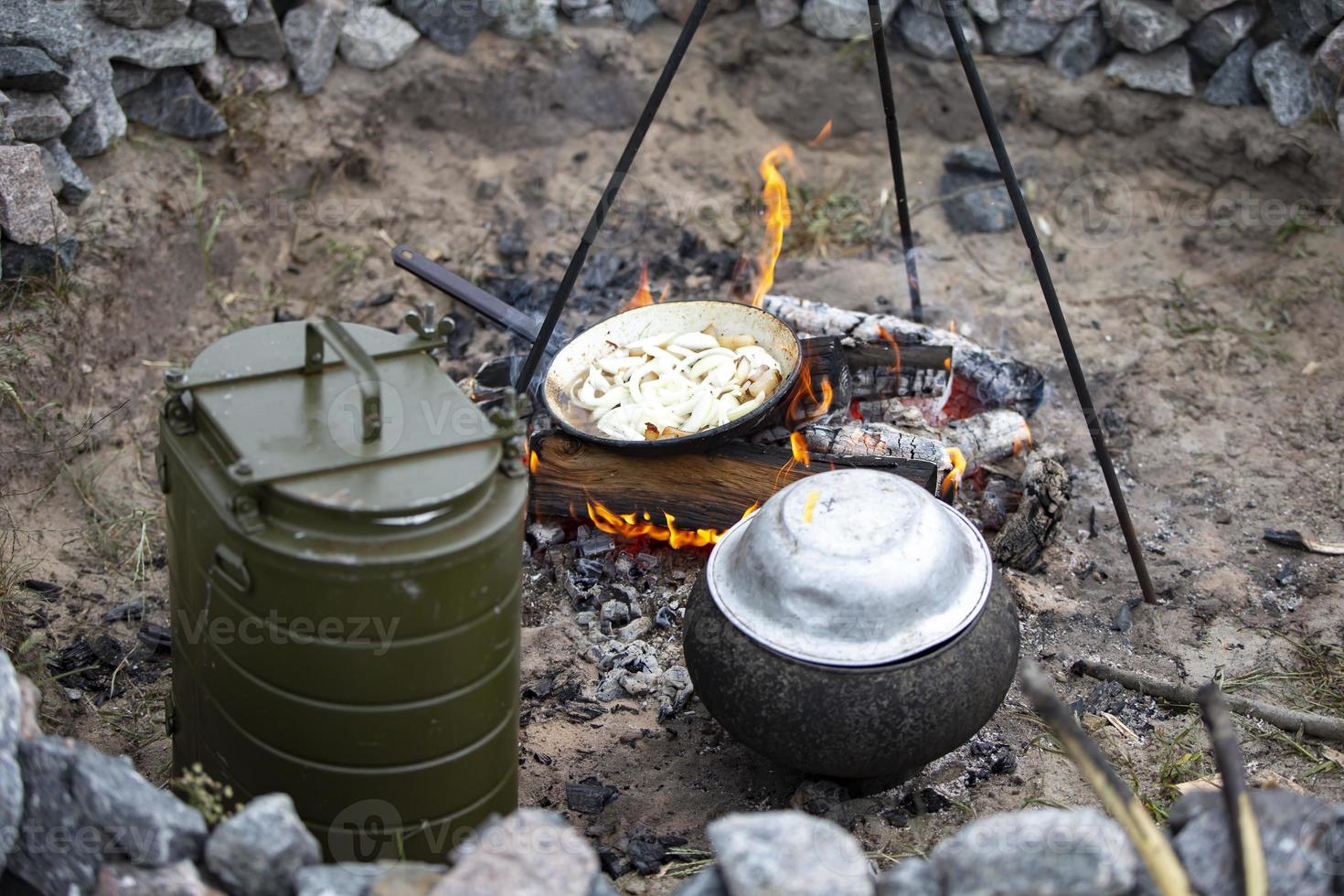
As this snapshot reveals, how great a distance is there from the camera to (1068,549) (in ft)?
17.7

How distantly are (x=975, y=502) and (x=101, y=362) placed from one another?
395 cm

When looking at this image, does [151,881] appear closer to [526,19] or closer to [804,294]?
[804,294]

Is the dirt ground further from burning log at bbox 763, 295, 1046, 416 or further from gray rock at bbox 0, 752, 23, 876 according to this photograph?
gray rock at bbox 0, 752, 23, 876

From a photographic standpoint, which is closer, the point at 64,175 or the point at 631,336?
the point at 631,336

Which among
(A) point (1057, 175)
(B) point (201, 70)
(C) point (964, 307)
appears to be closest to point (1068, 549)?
(C) point (964, 307)

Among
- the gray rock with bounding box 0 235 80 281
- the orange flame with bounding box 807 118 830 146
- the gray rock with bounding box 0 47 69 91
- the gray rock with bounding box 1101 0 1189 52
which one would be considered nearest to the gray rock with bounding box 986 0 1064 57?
the gray rock with bounding box 1101 0 1189 52

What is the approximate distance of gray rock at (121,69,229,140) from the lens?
650cm

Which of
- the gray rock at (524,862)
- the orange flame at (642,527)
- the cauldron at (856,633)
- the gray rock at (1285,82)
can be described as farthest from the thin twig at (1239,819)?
the gray rock at (1285,82)

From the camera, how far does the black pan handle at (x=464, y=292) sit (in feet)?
16.8

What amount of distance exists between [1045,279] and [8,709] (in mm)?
3596

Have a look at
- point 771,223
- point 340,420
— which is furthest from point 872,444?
point 340,420

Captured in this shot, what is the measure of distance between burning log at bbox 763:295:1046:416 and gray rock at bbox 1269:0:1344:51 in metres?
2.92

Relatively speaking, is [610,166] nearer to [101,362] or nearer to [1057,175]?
[1057,175]

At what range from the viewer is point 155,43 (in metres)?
6.38
